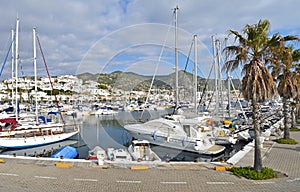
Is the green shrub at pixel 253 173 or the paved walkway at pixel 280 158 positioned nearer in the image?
the green shrub at pixel 253 173

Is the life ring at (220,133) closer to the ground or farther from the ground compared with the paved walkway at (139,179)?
closer to the ground

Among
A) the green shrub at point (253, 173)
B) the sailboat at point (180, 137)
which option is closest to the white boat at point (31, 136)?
the sailboat at point (180, 137)

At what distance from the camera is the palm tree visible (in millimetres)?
11281

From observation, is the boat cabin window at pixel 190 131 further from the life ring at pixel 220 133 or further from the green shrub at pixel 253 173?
the green shrub at pixel 253 173

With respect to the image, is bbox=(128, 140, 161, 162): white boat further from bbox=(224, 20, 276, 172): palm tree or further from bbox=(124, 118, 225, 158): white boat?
bbox=(224, 20, 276, 172): palm tree

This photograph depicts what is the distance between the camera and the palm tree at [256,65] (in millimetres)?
11281

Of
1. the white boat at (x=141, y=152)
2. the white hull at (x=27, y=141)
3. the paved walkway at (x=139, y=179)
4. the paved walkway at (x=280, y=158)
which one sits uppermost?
the paved walkway at (x=139, y=179)

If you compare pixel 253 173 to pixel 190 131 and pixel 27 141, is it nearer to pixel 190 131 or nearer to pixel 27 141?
pixel 190 131

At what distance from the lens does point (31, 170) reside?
1249 cm

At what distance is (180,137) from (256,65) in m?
13.1

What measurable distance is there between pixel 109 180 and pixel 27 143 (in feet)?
61.3

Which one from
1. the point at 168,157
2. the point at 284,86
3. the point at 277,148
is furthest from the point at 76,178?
the point at 284,86

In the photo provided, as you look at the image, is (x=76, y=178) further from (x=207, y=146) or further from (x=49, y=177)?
(x=207, y=146)

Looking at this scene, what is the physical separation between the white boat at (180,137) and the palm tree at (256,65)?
10.6 m
